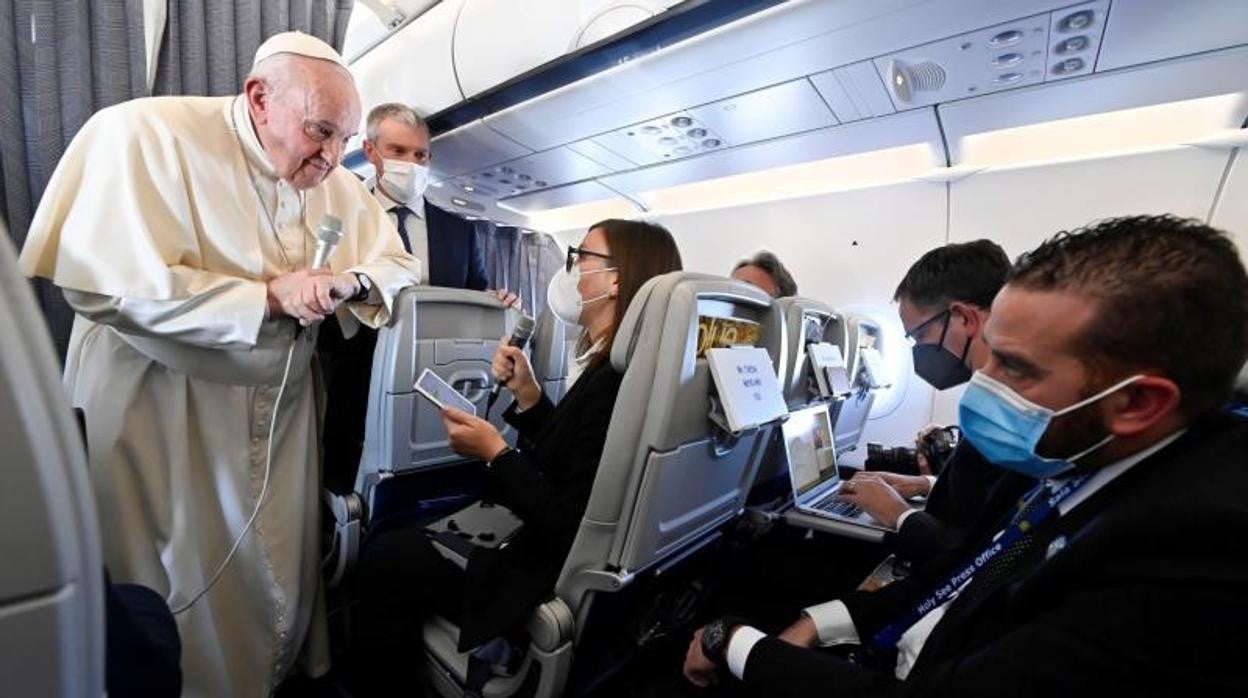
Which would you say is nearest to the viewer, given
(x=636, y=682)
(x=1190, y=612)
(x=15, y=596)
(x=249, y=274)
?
(x=15, y=596)

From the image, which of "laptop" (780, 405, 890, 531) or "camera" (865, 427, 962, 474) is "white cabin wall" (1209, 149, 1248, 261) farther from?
"laptop" (780, 405, 890, 531)

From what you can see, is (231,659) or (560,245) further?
(560,245)

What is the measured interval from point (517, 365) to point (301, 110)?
97 centimetres

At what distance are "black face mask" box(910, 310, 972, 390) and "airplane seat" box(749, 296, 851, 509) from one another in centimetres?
34

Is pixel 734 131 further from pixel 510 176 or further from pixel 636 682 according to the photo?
pixel 636 682

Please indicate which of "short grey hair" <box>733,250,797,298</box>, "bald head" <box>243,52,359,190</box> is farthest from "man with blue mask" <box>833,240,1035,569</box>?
"bald head" <box>243,52,359,190</box>

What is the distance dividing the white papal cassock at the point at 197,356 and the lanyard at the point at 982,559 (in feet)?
5.28

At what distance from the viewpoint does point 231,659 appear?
4.72ft

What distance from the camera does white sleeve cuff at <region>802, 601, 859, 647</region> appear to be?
4.46 feet

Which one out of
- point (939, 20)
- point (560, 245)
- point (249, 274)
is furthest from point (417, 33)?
point (560, 245)

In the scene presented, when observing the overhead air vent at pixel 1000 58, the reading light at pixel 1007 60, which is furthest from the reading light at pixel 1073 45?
the reading light at pixel 1007 60

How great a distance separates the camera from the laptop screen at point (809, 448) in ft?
6.39

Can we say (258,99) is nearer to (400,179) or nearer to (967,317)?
(400,179)

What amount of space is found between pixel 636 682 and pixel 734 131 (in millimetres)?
2797
